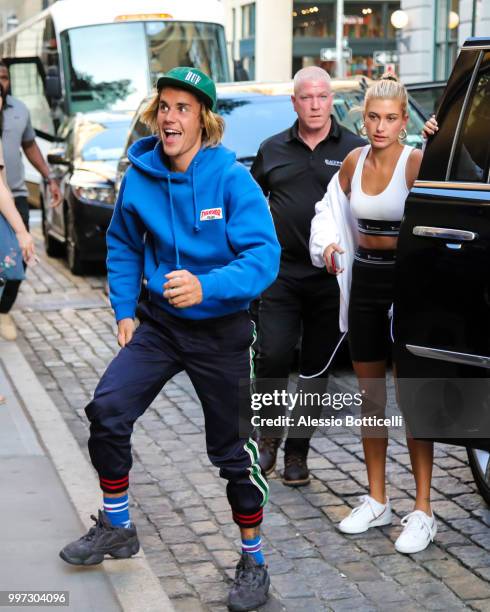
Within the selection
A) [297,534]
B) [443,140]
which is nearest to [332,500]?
[297,534]

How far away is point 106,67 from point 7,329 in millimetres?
10129

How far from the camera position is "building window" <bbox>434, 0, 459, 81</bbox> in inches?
1161

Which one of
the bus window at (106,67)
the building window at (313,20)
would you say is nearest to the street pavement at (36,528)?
the bus window at (106,67)

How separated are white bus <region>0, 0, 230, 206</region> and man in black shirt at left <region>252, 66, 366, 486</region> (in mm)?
13066

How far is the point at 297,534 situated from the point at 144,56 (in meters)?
14.5

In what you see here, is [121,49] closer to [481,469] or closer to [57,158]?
[57,158]

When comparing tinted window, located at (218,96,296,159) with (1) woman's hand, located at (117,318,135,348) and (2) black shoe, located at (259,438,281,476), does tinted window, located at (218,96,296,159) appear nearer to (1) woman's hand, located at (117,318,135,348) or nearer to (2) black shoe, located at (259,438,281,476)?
(2) black shoe, located at (259,438,281,476)

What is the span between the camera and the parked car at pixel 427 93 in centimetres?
1130

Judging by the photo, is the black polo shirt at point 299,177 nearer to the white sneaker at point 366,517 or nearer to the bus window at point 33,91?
the white sneaker at point 366,517

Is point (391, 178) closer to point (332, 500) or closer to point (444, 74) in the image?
point (332, 500)

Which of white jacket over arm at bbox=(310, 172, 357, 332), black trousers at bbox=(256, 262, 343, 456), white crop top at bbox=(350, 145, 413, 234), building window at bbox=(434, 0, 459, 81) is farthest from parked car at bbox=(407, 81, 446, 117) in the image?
building window at bbox=(434, 0, 459, 81)

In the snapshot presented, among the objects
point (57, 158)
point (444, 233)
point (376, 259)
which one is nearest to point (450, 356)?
point (444, 233)

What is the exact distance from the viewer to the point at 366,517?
5234 mm

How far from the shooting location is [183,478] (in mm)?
6031
